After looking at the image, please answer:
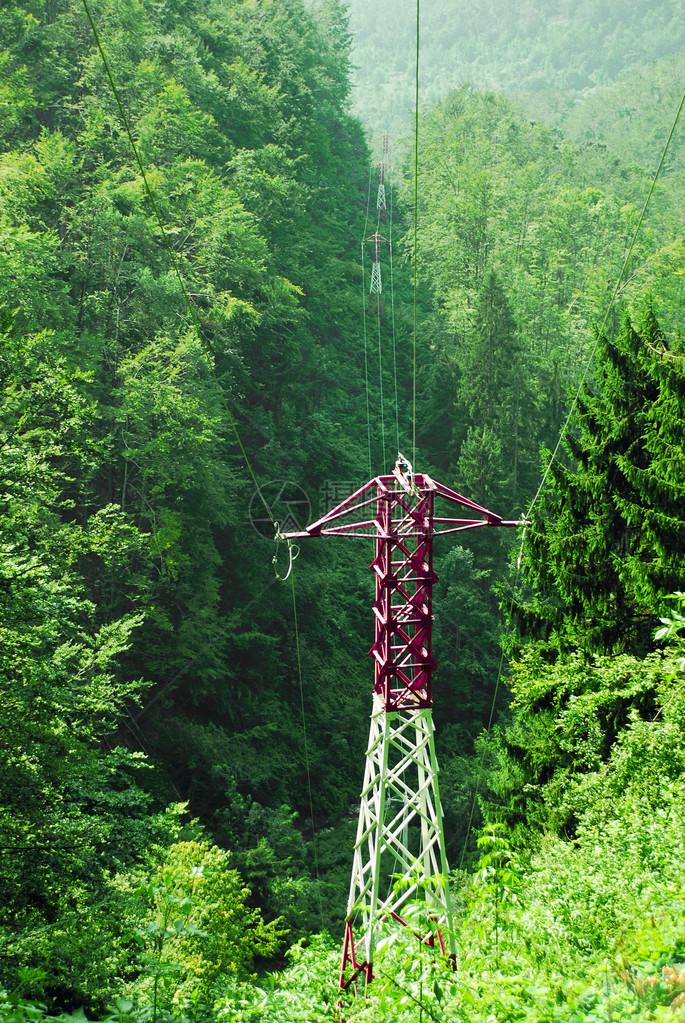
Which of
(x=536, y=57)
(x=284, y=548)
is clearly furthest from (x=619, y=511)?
(x=536, y=57)

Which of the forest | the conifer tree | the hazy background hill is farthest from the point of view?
the hazy background hill

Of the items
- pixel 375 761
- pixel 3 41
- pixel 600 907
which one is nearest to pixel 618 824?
pixel 600 907

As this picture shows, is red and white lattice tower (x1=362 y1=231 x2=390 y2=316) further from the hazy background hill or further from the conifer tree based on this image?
the hazy background hill

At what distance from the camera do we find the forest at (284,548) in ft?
22.2

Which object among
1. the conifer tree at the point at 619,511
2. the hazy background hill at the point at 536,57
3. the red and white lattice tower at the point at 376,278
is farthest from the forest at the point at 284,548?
the hazy background hill at the point at 536,57

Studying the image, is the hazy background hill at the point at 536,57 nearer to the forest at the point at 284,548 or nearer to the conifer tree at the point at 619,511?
the forest at the point at 284,548

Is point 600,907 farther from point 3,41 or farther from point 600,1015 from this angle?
point 3,41

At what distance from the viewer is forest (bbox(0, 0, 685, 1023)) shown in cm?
678

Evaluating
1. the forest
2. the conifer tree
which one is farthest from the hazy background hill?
the conifer tree

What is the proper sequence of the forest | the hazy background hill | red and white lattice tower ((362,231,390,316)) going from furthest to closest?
the hazy background hill
red and white lattice tower ((362,231,390,316))
the forest

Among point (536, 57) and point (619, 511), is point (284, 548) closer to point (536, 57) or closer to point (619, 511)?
point (619, 511)

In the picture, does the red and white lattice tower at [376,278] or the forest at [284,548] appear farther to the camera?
the red and white lattice tower at [376,278]

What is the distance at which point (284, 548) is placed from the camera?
24.3 metres

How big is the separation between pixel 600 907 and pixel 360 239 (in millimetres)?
45745
